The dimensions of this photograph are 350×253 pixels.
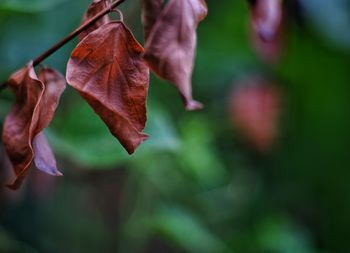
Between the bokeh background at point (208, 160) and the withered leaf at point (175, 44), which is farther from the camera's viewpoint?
the bokeh background at point (208, 160)

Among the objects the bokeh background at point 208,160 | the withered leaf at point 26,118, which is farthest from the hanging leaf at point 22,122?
the bokeh background at point 208,160

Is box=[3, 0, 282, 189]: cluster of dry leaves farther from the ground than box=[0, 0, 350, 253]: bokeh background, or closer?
farther from the ground

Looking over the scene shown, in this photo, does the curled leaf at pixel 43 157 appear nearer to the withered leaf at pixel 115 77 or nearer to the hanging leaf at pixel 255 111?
the withered leaf at pixel 115 77

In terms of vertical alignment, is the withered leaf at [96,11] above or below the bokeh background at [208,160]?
above

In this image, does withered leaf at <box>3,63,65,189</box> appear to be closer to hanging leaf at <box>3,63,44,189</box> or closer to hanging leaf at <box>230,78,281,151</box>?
hanging leaf at <box>3,63,44,189</box>

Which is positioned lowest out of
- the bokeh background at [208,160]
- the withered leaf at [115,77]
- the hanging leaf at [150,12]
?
the bokeh background at [208,160]

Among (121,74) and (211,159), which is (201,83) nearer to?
(211,159)

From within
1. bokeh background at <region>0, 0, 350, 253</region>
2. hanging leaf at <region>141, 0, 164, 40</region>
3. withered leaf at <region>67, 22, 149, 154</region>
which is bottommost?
bokeh background at <region>0, 0, 350, 253</region>

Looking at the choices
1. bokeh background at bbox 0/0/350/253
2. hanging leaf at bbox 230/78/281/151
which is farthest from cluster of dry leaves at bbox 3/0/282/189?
hanging leaf at bbox 230/78/281/151
